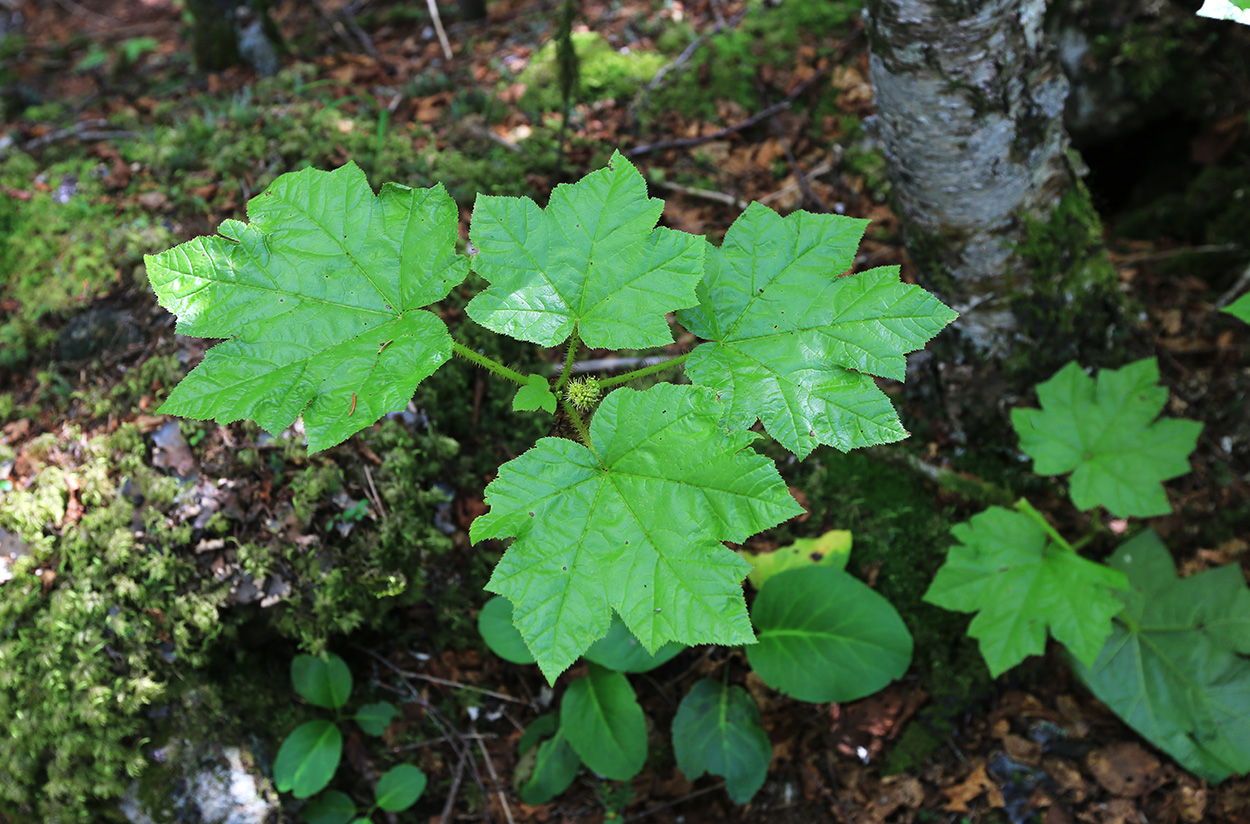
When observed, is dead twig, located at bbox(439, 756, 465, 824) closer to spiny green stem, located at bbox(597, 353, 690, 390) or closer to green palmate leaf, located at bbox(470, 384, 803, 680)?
green palmate leaf, located at bbox(470, 384, 803, 680)

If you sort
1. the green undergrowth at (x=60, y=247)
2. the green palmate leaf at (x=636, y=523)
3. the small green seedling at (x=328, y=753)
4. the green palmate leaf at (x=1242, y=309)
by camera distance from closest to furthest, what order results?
the green palmate leaf at (x=636, y=523) < the green palmate leaf at (x=1242, y=309) < the small green seedling at (x=328, y=753) < the green undergrowth at (x=60, y=247)

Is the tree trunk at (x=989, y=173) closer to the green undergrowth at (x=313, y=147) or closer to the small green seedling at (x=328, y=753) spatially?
the green undergrowth at (x=313, y=147)

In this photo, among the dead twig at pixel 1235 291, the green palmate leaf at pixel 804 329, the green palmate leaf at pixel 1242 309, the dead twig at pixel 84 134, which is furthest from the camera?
the dead twig at pixel 84 134

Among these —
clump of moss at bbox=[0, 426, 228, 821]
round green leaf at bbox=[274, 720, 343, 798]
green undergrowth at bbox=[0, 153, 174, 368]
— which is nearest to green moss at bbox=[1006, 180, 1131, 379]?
round green leaf at bbox=[274, 720, 343, 798]

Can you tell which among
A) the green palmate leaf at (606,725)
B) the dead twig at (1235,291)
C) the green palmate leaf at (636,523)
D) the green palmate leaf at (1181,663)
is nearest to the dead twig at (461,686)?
the green palmate leaf at (606,725)

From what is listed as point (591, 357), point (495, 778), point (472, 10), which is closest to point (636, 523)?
point (591, 357)

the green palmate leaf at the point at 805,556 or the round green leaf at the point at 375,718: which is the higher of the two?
the green palmate leaf at the point at 805,556
